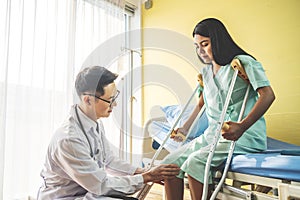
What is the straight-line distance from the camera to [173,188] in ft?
3.97

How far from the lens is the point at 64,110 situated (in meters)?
2.12

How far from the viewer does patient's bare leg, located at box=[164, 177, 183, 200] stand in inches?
47.6

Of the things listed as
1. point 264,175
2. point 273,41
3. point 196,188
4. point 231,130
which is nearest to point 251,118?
point 231,130

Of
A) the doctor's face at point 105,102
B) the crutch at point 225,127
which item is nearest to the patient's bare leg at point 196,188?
the crutch at point 225,127

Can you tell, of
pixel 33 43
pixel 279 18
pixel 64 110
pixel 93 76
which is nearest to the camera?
pixel 93 76

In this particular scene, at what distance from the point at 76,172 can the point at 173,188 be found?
1.46 feet

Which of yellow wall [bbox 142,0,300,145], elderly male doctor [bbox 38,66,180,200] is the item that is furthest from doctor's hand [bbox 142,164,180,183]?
yellow wall [bbox 142,0,300,145]

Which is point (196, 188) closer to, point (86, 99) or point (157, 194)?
Answer: point (86, 99)

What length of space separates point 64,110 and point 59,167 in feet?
3.60

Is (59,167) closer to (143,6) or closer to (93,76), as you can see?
(93,76)

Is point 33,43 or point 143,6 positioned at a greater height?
point 143,6

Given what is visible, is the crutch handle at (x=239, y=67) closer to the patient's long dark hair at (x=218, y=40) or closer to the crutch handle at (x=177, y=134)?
the patient's long dark hair at (x=218, y=40)

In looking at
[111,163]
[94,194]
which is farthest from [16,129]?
[94,194]

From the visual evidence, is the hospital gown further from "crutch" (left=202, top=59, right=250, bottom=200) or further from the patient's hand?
the patient's hand
